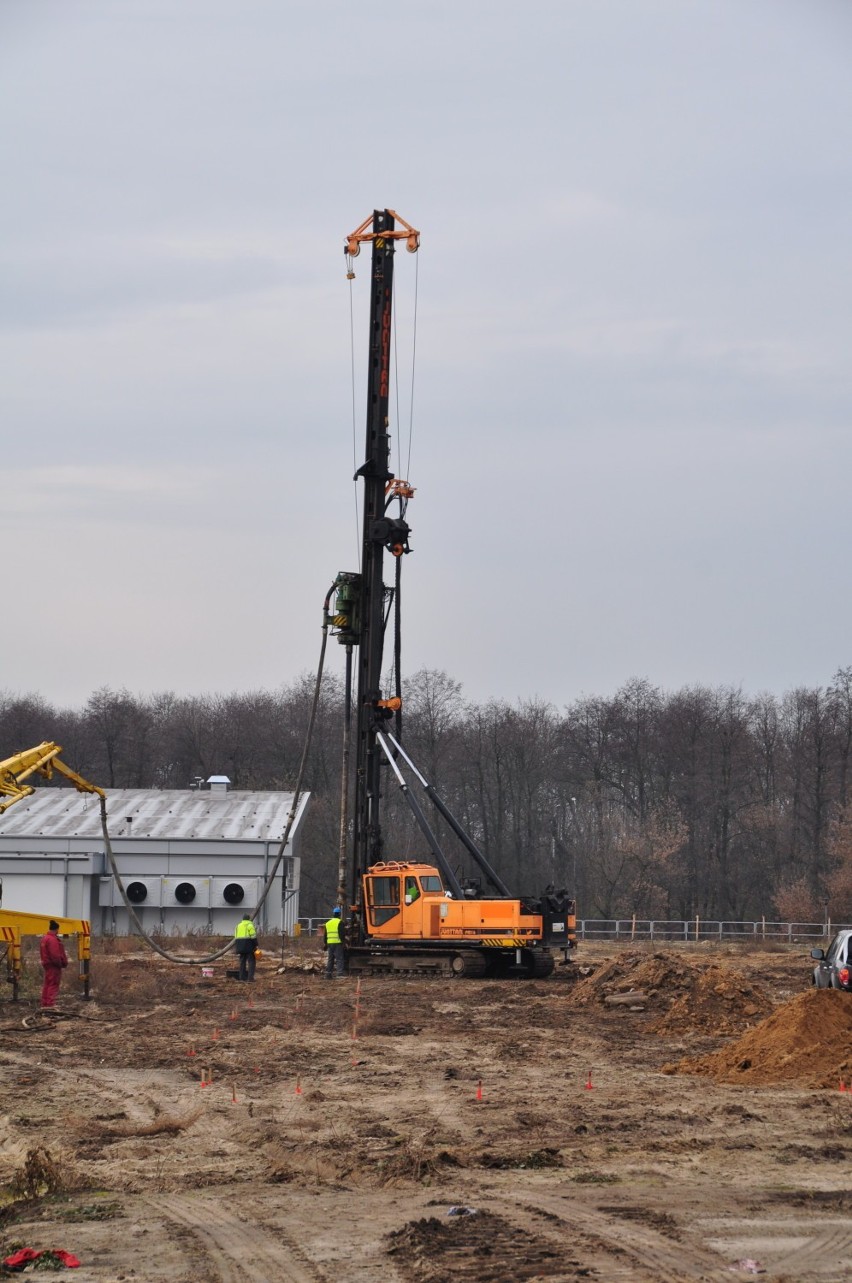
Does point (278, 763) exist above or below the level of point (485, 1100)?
above

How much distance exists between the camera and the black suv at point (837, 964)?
65.3 feet

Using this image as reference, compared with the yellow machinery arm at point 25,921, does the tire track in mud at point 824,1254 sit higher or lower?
lower

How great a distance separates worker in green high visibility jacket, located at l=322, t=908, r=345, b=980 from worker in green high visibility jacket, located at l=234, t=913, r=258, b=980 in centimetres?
164

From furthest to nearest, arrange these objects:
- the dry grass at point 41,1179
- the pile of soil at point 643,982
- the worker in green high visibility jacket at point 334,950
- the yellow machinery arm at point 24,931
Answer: the worker in green high visibility jacket at point 334,950 → the pile of soil at point 643,982 → the yellow machinery arm at point 24,931 → the dry grass at point 41,1179

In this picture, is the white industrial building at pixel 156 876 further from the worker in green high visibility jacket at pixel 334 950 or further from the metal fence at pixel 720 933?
the worker in green high visibility jacket at pixel 334 950

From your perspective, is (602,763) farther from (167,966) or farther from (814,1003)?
(814,1003)

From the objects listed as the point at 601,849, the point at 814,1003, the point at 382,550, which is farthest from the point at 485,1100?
the point at 601,849

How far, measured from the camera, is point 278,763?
76812mm

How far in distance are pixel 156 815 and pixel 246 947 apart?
22210 mm

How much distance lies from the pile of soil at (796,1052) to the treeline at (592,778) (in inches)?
1675

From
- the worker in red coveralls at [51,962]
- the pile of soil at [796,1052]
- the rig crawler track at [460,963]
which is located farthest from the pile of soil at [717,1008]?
the worker in red coveralls at [51,962]

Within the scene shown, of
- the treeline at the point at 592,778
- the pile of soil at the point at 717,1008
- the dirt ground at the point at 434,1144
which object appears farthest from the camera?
the treeline at the point at 592,778

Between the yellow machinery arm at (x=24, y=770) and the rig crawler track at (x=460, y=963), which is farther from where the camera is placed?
the rig crawler track at (x=460, y=963)

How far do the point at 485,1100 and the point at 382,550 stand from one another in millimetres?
20066
